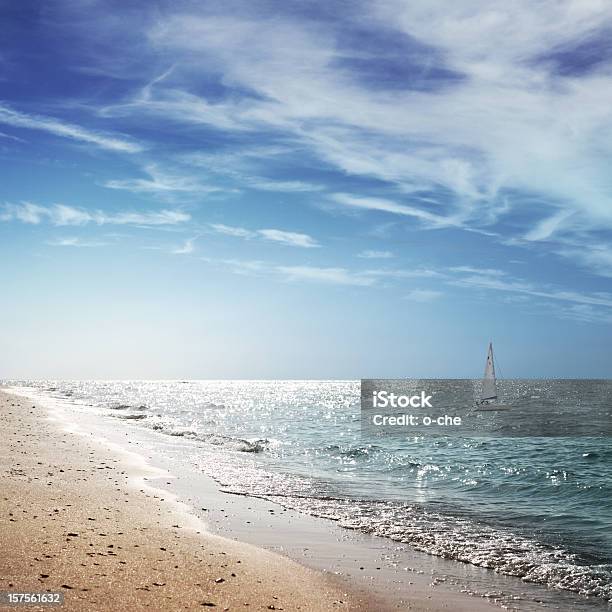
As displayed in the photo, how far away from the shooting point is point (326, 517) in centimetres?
1742

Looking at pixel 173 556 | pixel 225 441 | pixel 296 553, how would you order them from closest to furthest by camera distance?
pixel 173 556 < pixel 296 553 < pixel 225 441

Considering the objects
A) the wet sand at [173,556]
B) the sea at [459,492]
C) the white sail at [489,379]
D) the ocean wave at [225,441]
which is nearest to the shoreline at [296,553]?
the wet sand at [173,556]

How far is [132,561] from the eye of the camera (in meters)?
10.2

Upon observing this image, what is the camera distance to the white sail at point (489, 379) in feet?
271

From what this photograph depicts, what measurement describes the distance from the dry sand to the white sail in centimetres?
7247

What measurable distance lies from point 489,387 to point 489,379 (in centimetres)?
225

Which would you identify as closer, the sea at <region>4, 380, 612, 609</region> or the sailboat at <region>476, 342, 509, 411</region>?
the sea at <region>4, 380, 612, 609</region>

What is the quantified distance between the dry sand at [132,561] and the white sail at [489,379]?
72.5 m

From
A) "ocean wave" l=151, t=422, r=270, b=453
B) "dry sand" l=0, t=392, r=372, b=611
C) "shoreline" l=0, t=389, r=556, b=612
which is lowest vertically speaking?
"ocean wave" l=151, t=422, r=270, b=453

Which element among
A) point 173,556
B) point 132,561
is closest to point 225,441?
point 173,556

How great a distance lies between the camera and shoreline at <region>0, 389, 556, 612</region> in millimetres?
10453

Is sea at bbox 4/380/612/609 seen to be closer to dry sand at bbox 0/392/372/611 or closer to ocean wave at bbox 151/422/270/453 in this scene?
ocean wave at bbox 151/422/270/453

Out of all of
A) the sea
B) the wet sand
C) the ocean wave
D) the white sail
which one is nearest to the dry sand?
the wet sand

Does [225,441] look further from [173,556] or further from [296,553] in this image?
[173,556]
